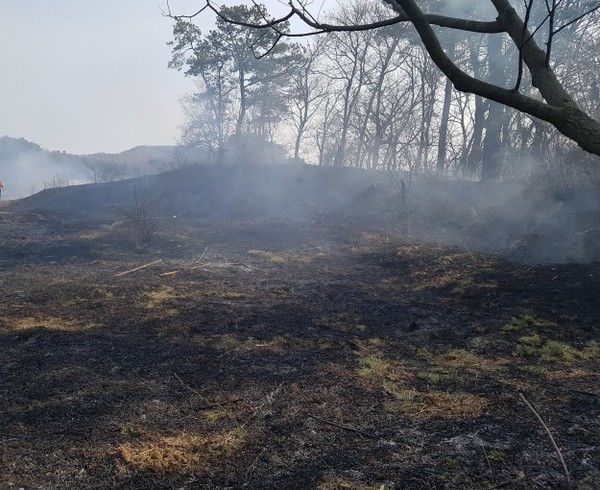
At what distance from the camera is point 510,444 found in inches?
122

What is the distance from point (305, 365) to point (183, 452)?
191cm

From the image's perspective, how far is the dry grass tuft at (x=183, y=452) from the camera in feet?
9.71

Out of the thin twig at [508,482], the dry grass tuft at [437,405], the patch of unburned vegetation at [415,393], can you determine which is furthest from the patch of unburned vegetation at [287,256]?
the thin twig at [508,482]

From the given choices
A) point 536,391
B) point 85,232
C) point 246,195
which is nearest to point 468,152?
point 246,195

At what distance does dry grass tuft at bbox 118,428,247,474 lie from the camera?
9.71 ft

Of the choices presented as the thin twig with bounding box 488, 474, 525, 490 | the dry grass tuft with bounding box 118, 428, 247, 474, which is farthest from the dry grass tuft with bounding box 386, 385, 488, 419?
the dry grass tuft with bounding box 118, 428, 247, 474

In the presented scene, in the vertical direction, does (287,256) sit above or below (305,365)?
above

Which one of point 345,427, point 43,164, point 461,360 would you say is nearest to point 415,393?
point 345,427

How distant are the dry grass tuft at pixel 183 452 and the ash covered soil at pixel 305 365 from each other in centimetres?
1

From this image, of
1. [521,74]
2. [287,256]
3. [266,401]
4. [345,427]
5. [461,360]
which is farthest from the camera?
[287,256]

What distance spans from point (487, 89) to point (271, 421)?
2885 mm

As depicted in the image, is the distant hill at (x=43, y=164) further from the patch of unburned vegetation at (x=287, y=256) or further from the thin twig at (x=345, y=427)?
the thin twig at (x=345, y=427)

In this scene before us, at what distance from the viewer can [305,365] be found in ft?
15.8

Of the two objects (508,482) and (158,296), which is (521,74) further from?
(158,296)
